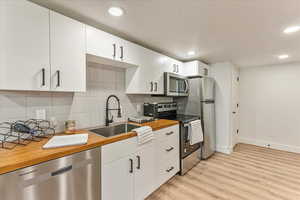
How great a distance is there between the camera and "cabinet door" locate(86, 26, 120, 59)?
1583 mm

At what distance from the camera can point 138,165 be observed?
171cm

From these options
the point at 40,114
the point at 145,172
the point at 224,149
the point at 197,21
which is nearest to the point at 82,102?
the point at 40,114

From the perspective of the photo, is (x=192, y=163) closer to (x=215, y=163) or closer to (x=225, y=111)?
(x=215, y=163)

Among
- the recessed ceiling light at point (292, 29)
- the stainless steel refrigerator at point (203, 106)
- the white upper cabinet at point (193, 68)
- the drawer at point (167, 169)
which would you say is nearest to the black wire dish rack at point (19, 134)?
the drawer at point (167, 169)

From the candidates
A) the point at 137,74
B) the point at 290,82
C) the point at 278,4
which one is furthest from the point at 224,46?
the point at 290,82

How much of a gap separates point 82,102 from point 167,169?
5.09 feet

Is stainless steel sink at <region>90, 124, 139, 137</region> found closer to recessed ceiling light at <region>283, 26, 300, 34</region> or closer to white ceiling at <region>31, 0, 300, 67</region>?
white ceiling at <region>31, 0, 300, 67</region>

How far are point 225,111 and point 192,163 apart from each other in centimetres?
154

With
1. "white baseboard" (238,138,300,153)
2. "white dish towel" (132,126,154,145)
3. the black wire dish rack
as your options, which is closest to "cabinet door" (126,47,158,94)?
"white dish towel" (132,126,154,145)

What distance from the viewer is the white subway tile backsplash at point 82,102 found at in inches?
54.1

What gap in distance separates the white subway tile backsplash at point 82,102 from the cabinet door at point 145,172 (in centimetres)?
72

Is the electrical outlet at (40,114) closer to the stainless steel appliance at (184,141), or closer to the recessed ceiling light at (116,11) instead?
the recessed ceiling light at (116,11)

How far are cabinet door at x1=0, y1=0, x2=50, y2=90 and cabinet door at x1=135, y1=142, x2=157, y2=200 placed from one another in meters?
1.24

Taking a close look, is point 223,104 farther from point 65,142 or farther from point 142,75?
point 65,142
